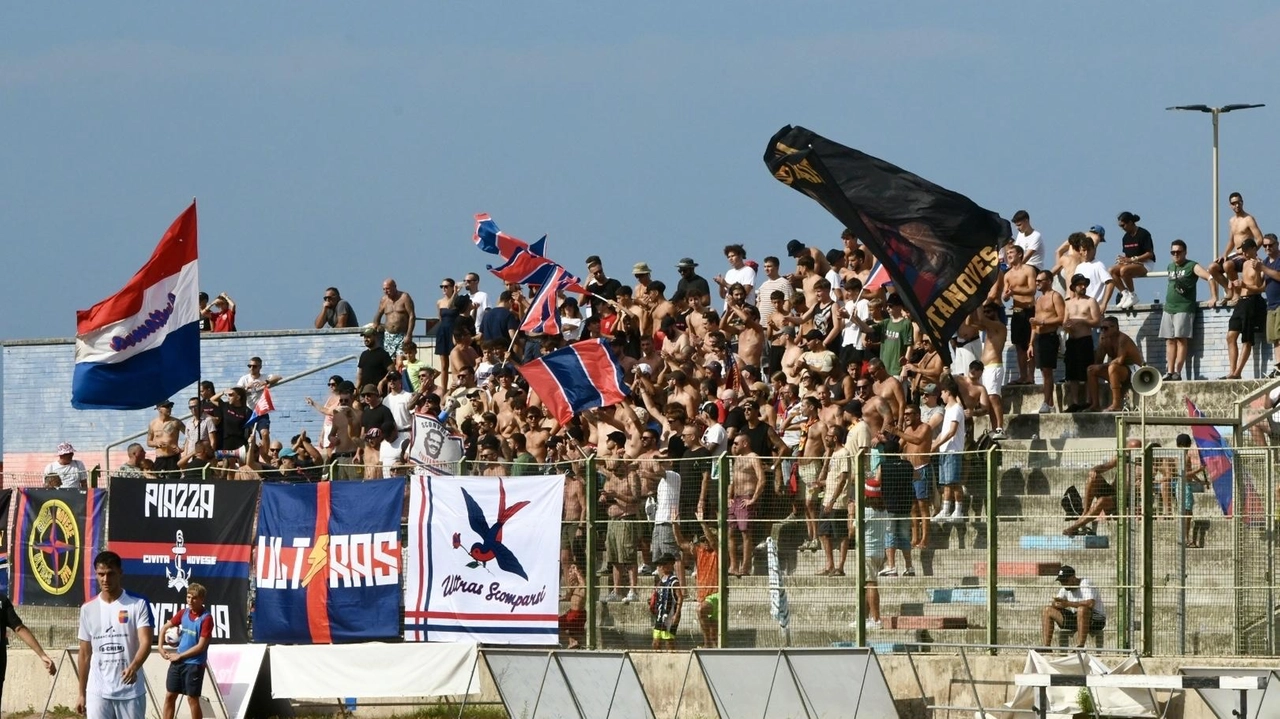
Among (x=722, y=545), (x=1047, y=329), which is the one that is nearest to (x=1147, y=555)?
(x=722, y=545)

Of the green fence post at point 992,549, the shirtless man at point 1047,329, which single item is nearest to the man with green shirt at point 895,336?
the shirtless man at point 1047,329

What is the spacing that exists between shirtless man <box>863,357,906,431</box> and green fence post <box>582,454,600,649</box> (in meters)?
3.24

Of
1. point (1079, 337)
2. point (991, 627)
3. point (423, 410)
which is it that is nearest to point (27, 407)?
point (423, 410)

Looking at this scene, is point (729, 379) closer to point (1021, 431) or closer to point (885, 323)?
point (885, 323)

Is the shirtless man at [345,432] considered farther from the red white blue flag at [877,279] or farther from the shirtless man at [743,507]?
the shirtless man at [743,507]

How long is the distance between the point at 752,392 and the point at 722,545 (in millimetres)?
4241

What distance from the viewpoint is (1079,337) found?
22.4 metres

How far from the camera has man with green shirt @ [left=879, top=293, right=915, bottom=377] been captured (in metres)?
23.2

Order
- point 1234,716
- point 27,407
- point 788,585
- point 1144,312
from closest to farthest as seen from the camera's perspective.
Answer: point 1234,716
point 788,585
point 1144,312
point 27,407

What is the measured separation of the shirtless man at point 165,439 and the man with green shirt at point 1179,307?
12024mm

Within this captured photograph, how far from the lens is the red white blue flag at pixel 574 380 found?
2184cm

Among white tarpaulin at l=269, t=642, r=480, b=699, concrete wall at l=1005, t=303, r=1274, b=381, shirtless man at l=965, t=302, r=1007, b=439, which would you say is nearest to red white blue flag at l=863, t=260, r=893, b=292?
shirtless man at l=965, t=302, r=1007, b=439

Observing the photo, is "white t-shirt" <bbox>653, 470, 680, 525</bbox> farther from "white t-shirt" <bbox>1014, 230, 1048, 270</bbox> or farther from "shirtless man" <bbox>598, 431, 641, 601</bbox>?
"white t-shirt" <bbox>1014, 230, 1048, 270</bbox>

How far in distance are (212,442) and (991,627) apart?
12613 millimetres
